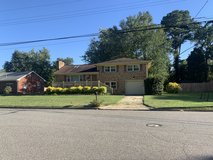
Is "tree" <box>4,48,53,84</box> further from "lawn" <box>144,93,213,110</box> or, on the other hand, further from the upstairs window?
"lawn" <box>144,93,213,110</box>

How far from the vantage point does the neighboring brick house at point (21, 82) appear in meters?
56.1

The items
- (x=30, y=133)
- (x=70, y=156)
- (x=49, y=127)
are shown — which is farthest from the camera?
(x=49, y=127)

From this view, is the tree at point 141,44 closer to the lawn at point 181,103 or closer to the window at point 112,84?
the window at point 112,84

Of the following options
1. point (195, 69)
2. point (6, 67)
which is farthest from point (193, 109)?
point (6, 67)

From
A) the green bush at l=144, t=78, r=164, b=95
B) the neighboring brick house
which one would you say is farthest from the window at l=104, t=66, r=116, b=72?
the neighboring brick house

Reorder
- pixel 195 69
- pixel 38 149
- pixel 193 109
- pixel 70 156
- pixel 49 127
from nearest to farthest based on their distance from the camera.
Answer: pixel 70 156 → pixel 38 149 → pixel 49 127 → pixel 193 109 → pixel 195 69

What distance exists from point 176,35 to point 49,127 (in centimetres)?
6432

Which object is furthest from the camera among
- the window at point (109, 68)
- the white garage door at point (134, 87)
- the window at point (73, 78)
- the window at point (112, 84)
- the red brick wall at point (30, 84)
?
the red brick wall at point (30, 84)

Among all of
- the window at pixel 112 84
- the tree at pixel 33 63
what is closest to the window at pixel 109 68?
the window at pixel 112 84

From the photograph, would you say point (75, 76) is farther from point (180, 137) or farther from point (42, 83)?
point (180, 137)

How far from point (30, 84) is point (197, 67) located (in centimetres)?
3294

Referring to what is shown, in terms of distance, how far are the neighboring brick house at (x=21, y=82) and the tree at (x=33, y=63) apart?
17.7 meters

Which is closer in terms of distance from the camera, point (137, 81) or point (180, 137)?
point (180, 137)

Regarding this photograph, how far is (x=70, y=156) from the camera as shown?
Answer: 7.50 meters
